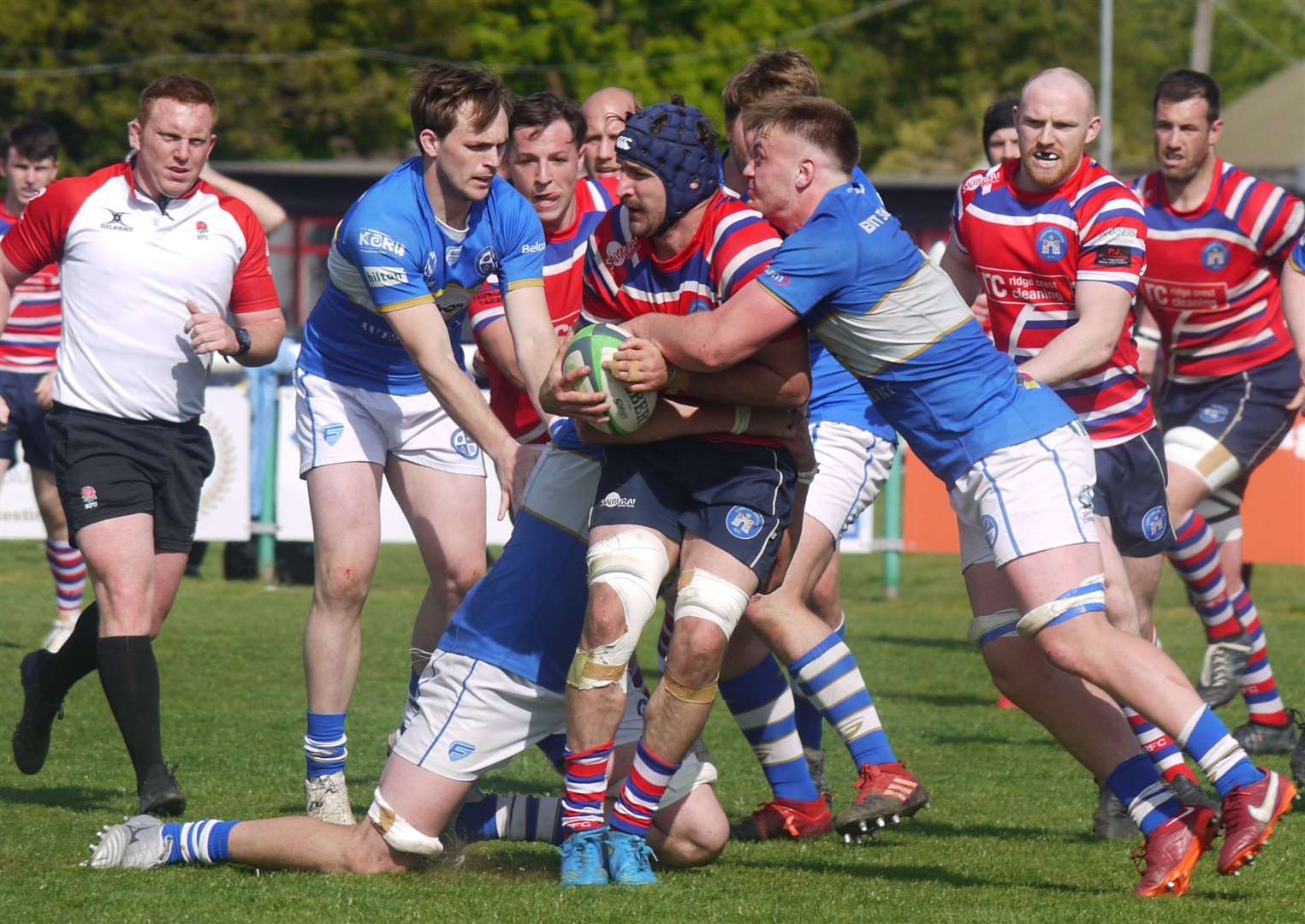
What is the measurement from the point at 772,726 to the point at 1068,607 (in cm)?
129

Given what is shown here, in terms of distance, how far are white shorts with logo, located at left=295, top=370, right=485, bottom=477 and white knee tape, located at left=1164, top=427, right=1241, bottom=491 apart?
305cm

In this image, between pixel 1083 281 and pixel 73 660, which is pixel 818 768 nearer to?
pixel 1083 281

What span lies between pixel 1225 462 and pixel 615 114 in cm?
294

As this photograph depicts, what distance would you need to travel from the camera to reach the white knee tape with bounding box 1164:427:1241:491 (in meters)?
7.91

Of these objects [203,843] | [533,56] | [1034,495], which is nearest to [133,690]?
[203,843]

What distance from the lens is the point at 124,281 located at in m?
6.38

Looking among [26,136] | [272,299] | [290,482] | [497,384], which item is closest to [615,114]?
[497,384]

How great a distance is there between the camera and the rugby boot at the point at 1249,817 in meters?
4.86

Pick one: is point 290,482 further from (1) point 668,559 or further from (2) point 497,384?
(1) point 668,559

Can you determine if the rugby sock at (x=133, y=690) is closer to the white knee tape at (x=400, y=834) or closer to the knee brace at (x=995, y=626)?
the white knee tape at (x=400, y=834)

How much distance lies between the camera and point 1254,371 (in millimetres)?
8180

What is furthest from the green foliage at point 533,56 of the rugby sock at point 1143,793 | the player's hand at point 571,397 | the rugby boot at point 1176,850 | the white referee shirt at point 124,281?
the rugby boot at point 1176,850

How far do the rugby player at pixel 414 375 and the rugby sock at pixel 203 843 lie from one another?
80 cm

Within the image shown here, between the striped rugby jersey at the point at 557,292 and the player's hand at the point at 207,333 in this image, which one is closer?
the player's hand at the point at 207,333
